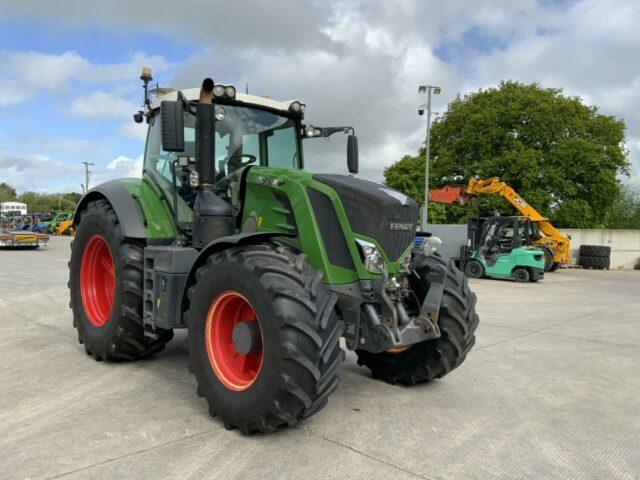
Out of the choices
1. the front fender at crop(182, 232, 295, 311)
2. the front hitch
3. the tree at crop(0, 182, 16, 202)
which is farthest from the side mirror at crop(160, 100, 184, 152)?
the tree at crop(0, 182, 16, 202)

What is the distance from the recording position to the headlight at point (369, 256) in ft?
12.8

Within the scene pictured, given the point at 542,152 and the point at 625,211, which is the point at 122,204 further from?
the point at 625,211

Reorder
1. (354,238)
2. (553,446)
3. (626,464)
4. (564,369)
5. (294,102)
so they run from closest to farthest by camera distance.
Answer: (626,464), (553,446), (354,238), (294,102), (564,369)

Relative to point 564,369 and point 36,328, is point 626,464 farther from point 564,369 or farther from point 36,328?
point 36,328

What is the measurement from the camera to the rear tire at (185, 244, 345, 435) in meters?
3.35

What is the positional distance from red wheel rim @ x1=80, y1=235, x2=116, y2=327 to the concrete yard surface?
1.79 feet

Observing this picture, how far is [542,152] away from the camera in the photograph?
31234 mm

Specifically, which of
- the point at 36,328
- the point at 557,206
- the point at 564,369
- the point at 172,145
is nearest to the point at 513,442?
the point at 564,369

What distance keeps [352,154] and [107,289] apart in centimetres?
313

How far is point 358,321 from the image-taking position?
12.9 ft

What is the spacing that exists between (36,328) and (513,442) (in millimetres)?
6259

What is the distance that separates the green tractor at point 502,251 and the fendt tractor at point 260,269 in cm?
1304

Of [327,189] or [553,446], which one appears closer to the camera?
[553,446]

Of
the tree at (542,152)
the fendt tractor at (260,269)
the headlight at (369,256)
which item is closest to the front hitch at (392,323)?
the fendt tractor at (260,269)
